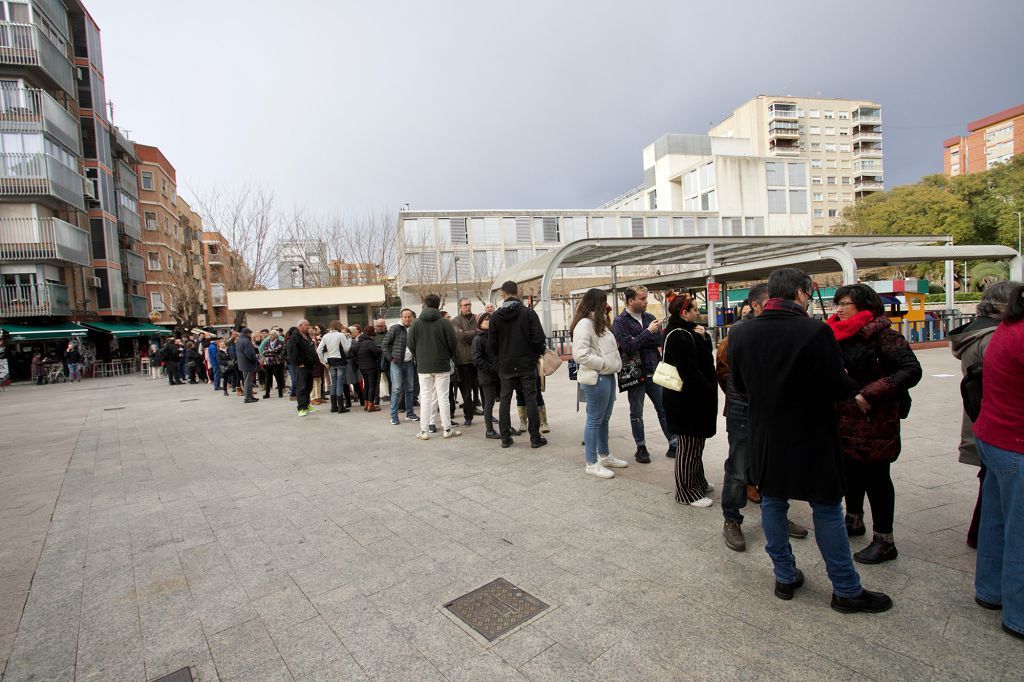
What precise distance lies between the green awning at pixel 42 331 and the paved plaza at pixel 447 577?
2448 centimetres

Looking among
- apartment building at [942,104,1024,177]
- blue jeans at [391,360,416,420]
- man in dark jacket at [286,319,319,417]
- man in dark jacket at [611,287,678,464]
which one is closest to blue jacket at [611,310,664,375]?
man in dark jacket at [611,287,678,464]

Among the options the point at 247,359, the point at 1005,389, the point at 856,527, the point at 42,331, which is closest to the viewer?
the point at 1005,389

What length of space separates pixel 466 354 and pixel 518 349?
2.07 meters

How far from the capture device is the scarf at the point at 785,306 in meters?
2.67

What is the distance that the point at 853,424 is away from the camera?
3.17m

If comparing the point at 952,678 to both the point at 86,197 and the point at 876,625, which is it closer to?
the point at 876,625

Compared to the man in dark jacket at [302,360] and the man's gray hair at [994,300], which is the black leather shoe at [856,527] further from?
the man in dark jacket at [302,360]

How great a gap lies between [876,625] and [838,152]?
95.5 meters

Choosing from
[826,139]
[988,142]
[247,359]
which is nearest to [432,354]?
[247,359]

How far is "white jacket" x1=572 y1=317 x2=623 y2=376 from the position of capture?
16.4 ft

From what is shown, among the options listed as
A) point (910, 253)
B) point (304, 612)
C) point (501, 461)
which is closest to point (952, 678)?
point (304, 612)

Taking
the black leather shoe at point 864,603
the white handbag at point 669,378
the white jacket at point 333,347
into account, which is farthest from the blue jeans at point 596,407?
the white jacket at point 333,347

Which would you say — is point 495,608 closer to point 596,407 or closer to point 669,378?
point 669,378

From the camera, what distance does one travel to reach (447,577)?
3264mm
